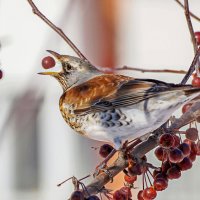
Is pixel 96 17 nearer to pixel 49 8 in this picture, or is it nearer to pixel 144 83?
pixel 49 8

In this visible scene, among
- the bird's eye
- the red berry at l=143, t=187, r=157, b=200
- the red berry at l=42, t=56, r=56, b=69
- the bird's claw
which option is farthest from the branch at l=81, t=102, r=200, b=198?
the bird's eye

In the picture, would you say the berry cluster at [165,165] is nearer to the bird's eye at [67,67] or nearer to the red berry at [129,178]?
the red berry at [129,178]

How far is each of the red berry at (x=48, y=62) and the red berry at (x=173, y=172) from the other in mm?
398

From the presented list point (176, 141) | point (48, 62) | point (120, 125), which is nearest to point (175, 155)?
point (176, 141)

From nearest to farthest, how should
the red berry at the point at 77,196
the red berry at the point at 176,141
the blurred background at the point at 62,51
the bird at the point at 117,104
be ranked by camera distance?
the red berry at the point at 77,196 < the red berry at the point at 176,141 < the bird at the point at 117,104 < the blurred background at the point at 62,51

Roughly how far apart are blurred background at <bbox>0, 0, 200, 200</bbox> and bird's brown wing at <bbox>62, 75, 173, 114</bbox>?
11.1 ft

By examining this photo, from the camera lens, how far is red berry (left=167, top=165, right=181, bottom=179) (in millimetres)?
1381

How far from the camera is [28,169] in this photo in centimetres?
Result: 561

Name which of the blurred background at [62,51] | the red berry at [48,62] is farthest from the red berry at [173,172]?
the blurred background at [62,51]

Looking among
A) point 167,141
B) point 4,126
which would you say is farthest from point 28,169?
point 167,141

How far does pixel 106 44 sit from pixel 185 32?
84 centimetres

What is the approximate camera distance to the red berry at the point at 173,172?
138cm

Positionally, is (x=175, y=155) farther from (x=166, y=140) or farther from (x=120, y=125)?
(x=120, y=125)

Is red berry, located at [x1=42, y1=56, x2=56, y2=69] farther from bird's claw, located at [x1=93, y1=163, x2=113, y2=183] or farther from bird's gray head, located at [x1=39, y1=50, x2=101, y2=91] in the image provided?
bird's claw, located at [x1=93, y1=163, x2=113, y2=183]
